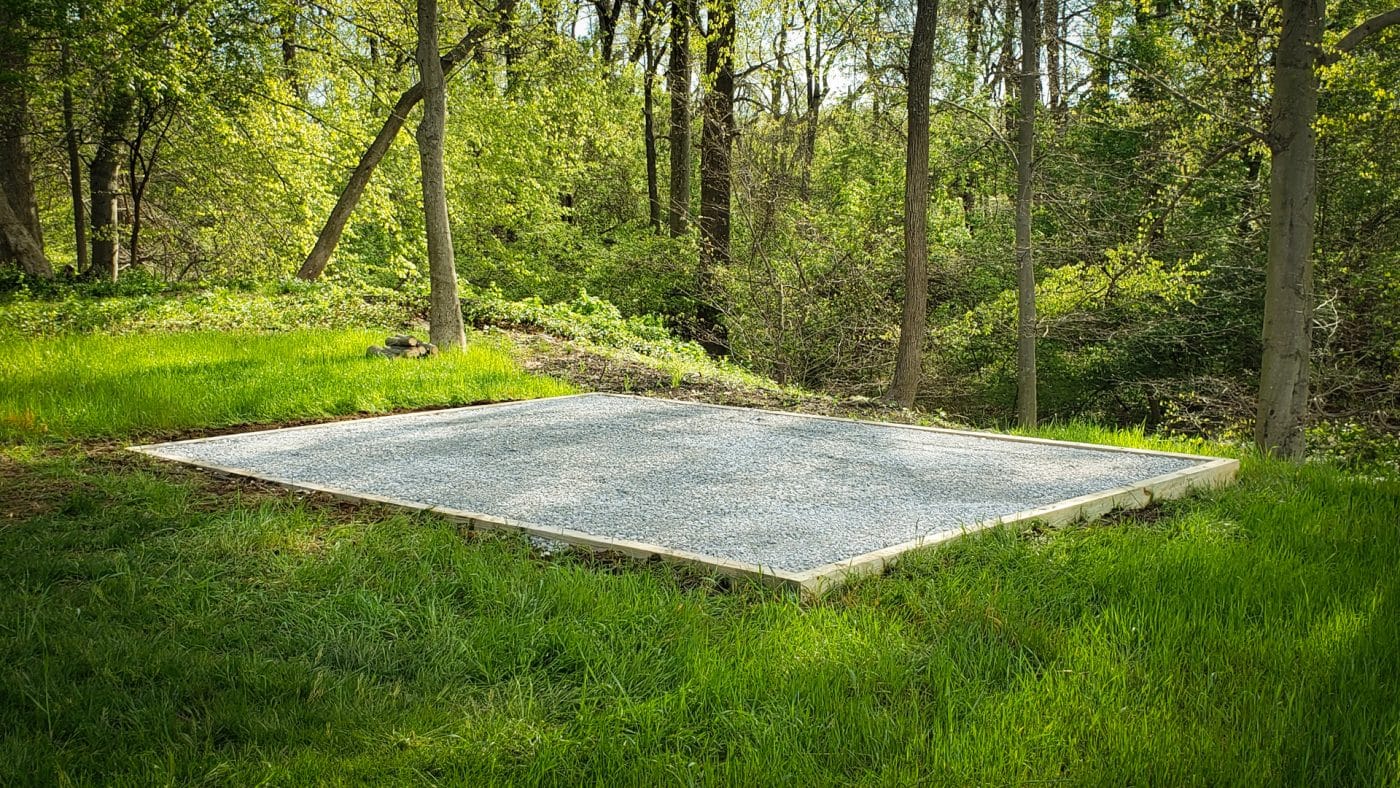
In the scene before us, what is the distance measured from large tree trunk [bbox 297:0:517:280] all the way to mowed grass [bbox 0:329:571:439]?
5.33 m

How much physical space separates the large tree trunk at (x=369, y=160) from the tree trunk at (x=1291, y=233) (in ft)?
32.0

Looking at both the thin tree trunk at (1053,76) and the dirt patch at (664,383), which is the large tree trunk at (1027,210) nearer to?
the thin tree trunk at (1053,76)

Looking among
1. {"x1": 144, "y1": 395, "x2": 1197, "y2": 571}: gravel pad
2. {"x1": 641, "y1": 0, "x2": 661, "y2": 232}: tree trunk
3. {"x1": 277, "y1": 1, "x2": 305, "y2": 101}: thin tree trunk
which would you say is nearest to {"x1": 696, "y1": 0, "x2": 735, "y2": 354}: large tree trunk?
{"x1": 641, "y1": 0, "x2": 661, "y2": 232}: tree trunk

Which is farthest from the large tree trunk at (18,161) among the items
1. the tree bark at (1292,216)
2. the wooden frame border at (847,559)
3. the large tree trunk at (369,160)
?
the tree bark at (1292,216)

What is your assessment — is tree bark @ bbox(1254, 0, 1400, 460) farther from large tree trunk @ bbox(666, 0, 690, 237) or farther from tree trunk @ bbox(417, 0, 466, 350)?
large tree trunk @ bbox(666, 0, 690, 237)

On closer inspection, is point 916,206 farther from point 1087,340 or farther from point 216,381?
point 216,381

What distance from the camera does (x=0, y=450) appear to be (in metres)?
5.13

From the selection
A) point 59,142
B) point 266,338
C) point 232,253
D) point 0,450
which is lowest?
point 0,450

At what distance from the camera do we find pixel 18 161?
1386 centimetres

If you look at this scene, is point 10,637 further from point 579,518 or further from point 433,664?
point 579,518

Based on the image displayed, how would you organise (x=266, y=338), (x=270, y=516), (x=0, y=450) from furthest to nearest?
(x=266, y=338) < (x=0, y=450) < (x=270, y=516)

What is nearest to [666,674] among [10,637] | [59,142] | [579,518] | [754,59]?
[579,518]

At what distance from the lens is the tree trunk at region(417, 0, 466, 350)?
9234mm

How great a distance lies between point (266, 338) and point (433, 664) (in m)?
7.88
